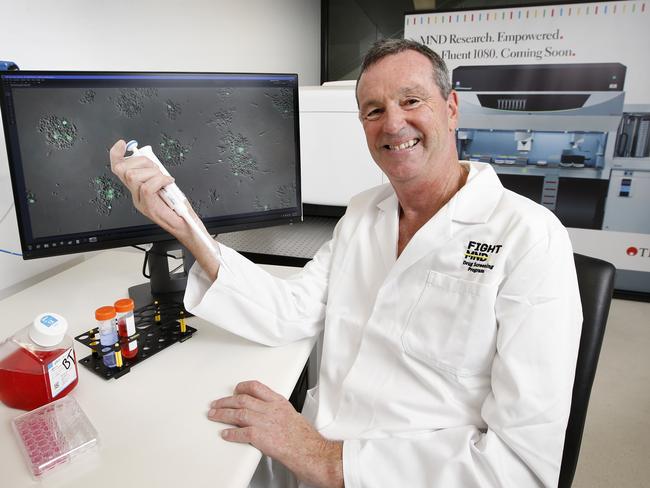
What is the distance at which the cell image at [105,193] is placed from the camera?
42.1 inches

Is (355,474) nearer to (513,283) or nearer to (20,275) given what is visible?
(513,283)

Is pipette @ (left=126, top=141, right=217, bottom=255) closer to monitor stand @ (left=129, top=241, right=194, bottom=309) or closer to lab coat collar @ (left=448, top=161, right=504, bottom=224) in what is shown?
monitor stand @ (left=129, top=241, right=194, bottom=309)

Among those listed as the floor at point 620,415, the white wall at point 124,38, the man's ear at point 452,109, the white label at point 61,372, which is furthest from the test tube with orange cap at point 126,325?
the floor at point 620,415

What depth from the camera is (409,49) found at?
0.97 meters

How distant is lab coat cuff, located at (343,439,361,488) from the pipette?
0.48m

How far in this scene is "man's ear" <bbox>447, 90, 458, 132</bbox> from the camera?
1.04 m

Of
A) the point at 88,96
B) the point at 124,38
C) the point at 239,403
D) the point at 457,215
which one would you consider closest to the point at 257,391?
the point at 239,403

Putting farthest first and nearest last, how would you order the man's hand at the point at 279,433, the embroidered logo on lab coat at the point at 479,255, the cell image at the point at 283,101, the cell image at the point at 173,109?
the cell image at the point at 283,101, the cell image at the point at 173,109, the embroidered logo on lab coat at the point at 479,255, the man's hand at the point at 279,433

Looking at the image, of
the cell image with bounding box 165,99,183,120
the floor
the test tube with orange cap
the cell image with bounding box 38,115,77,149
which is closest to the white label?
the test tube with orange cap

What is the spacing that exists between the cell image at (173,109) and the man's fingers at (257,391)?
65 centimetres

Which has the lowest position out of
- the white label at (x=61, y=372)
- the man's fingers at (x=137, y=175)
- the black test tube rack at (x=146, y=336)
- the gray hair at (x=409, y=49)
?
the black test tube rack at (x=146, y=336)

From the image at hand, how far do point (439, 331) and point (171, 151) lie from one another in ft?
2.42

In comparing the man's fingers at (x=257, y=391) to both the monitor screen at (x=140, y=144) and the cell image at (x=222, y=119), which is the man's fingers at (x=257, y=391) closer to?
the monitor screen at (x=140, y=144)

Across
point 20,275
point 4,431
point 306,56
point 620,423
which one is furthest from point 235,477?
point 306,56
